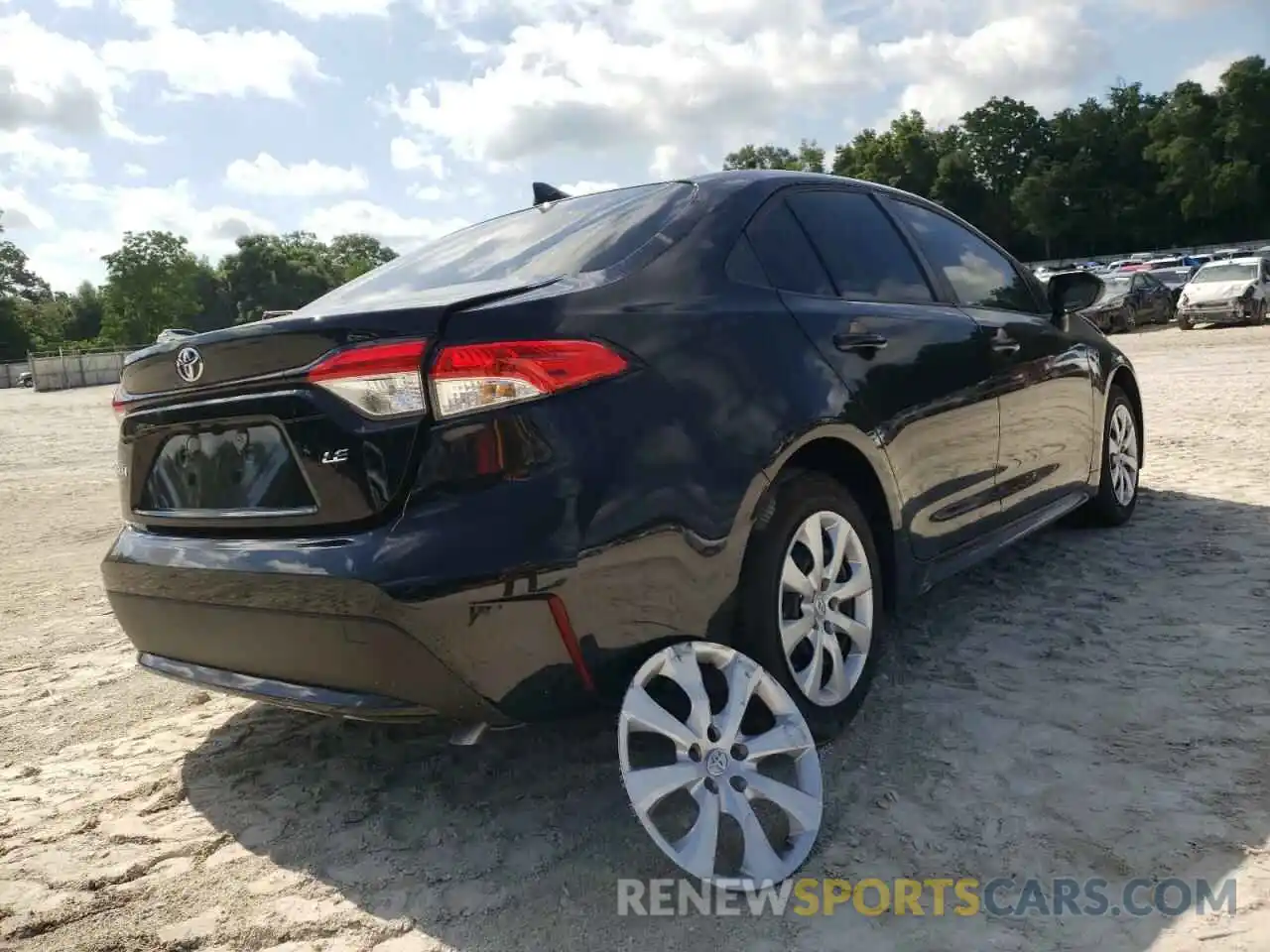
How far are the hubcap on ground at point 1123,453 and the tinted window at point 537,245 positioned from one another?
3.07 m

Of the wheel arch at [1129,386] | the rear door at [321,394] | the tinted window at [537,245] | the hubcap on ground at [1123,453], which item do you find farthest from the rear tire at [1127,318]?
the rear door at [321,394]

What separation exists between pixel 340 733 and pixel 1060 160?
81402mm

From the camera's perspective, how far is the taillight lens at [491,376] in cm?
218

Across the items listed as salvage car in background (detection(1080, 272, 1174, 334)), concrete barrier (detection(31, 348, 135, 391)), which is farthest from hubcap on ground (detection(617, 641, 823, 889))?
concrete barrier (detection(31, 348, 135, 391))

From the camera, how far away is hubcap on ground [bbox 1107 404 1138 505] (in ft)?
16.5

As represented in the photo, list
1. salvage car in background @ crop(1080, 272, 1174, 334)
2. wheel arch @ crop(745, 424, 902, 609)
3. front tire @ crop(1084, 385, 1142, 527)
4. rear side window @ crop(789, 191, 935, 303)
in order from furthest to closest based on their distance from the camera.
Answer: salvage car in background @ crop(1080, 272, 1174, 334)
front tire @ crop(1084, 385, 1142, 527)
rear side window @ crop(789, 191, 935, 303)
wheel arch @ crop(745, 424, 902, 609)

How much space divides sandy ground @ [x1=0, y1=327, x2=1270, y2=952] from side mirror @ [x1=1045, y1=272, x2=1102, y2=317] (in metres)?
1.19

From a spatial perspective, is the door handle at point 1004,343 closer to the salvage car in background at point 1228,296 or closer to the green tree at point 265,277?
the salvage car in background at point 1228,296

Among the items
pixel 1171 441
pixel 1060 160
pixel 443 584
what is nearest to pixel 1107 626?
pixel 443 584

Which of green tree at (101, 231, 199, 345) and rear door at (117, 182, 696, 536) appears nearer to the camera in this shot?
rear door at (117, 182, 696, 536)

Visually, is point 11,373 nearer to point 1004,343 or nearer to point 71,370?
point 71,370

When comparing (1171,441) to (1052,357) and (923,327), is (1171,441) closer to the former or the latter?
(1052,357)

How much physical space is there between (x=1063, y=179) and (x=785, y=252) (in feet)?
253

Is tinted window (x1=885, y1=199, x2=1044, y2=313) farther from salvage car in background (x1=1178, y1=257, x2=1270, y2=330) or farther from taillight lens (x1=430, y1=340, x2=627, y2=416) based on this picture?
salvage car in background (x1=1178, y1=257, x2=1270, y2=330)
